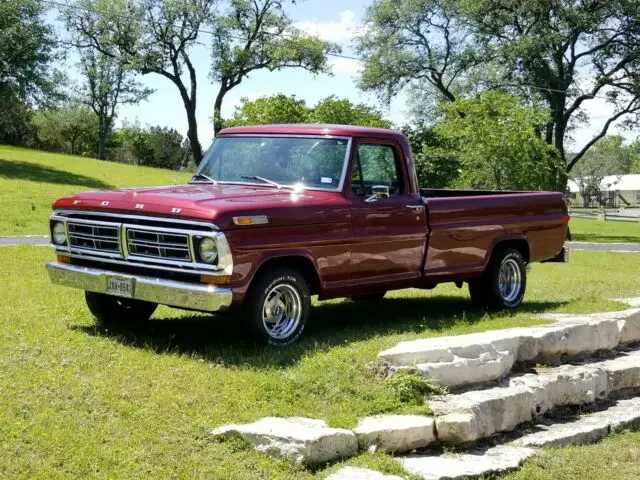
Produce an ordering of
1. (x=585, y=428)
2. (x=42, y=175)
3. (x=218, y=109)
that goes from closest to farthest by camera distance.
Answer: (x=585, y=428)
(x=42, y=175)
(x=218, y=109)

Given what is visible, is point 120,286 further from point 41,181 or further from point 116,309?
point 41,181

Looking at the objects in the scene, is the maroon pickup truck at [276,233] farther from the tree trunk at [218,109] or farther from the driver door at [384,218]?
the tree trunk at [218,109]

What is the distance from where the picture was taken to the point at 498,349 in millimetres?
7711

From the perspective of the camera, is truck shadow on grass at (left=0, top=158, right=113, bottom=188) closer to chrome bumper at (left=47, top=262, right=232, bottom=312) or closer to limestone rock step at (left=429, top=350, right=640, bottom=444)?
chrome bumper at (left=47, top=262, right=232, bottom=312)

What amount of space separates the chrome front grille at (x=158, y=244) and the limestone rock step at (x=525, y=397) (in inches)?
96.2

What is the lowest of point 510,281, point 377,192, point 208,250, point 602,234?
point 602,234

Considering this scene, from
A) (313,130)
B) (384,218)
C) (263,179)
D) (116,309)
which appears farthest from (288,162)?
(116,309)

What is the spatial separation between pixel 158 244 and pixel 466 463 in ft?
10.4

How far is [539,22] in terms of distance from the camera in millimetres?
37750

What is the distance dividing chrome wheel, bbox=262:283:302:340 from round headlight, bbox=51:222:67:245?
7.23 feet

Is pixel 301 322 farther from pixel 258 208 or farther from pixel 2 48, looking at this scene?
pixel 2 48

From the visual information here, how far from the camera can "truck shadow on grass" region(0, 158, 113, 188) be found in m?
37.3

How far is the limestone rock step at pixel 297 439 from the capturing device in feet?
18.9

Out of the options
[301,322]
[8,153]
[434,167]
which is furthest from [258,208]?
[8,153]
